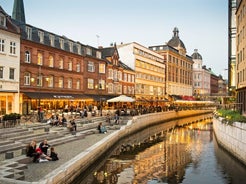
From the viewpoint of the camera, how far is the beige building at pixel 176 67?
302ft

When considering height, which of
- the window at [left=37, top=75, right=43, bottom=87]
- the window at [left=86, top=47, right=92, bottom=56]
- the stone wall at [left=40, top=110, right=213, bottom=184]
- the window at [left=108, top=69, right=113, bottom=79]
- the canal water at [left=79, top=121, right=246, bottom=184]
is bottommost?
the canal water at [left=79, top=121, right=246, bottom=184]

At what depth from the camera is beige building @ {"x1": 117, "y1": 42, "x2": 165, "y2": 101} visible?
69750mm

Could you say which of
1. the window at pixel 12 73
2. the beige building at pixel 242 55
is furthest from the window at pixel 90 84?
the beige building at pixel 242 55

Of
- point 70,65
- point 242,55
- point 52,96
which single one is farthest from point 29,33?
point 242,55

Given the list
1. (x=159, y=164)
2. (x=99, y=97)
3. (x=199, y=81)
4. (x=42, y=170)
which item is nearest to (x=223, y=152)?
(x=159, y=164)

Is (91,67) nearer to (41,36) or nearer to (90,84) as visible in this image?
(90,84)

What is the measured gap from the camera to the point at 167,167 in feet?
71.0

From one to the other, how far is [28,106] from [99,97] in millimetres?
16898

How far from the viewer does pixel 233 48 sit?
169ft

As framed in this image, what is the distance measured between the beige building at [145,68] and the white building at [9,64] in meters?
32.1

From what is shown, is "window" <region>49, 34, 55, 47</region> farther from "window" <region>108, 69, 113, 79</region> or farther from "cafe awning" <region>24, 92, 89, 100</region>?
"window" <region>108, 69, 113, 79</region>

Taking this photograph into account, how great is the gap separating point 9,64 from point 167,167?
21728 millimetres

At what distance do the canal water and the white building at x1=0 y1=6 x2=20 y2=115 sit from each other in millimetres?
13785

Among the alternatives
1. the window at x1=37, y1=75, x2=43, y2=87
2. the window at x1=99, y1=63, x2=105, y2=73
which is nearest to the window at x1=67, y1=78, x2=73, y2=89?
the window at x1=37, y1=75, x2=43, y2=87
